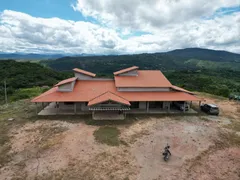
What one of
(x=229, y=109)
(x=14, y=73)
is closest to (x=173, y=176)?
(x=229, y=109)

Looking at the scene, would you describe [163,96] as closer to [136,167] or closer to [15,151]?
[136,167]

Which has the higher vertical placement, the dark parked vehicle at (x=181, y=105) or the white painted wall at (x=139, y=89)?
the white painted wall at (x=139, y=89)

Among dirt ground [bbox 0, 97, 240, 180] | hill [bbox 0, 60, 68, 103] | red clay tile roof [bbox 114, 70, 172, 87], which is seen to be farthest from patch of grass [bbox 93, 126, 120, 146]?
hill [bbox 0, 60, 68, 103]

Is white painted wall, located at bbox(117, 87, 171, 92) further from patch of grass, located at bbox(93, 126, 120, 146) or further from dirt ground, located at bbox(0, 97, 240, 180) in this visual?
patch of grass, located at bbox(93, 126, 120, 146)

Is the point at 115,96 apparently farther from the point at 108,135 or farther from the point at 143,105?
the point at 108,135

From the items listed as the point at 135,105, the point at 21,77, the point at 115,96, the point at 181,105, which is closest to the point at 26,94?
the point at 21,77

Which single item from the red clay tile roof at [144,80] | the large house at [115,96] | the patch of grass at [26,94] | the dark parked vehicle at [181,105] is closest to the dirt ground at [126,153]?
the large house at [115,96]

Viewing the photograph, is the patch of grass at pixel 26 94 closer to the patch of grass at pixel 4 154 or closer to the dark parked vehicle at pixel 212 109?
the patch of grass at pixel 4 154
